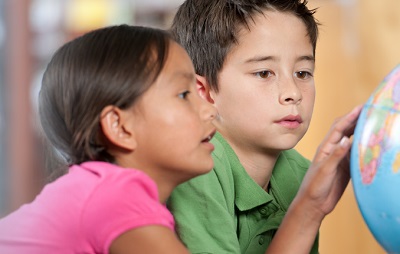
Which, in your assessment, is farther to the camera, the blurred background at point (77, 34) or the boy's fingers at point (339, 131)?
the blurred background at point (77, 34)

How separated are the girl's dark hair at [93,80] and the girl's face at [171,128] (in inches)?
0.9

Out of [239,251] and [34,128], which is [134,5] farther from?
[239,251]

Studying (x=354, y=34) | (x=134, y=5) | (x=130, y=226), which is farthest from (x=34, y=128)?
(x=130, y=226)

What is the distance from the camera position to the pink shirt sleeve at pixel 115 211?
1.22 metres

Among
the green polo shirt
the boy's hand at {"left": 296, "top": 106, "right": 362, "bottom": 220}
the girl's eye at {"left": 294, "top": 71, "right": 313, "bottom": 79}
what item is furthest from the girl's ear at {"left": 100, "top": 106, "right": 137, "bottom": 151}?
the girl's eye at {"left": 294, "top": 71, "right": 313, "bottom": 79}

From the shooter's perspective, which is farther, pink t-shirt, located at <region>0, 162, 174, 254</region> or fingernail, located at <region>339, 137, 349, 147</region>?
fingernail, located at <region>339, 137, 349, 147</region>

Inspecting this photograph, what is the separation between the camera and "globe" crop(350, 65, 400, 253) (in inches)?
48.1

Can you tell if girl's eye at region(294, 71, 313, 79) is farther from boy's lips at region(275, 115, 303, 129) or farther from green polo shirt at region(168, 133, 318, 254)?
green polo shirt at region(168, 133, 318, 254)

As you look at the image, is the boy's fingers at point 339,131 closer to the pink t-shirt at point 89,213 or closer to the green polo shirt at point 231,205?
the green polo shirt at point 231,205

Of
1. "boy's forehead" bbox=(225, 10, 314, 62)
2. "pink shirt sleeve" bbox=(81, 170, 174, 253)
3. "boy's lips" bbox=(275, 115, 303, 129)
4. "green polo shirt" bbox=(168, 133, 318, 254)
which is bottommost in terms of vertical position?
"green polo shirt" bbox=(168, 133, 318, 254)

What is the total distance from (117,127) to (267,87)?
40 centimetres

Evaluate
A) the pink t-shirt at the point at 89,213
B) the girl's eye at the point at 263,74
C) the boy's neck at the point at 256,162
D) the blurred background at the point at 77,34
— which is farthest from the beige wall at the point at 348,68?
the pink t-shirt at the point at 89,213

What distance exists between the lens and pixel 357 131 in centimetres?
130

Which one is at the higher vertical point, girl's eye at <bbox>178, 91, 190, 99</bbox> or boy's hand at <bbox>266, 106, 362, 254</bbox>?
girl's eye at <bbox>178, 91, 190, 99</bbox>
